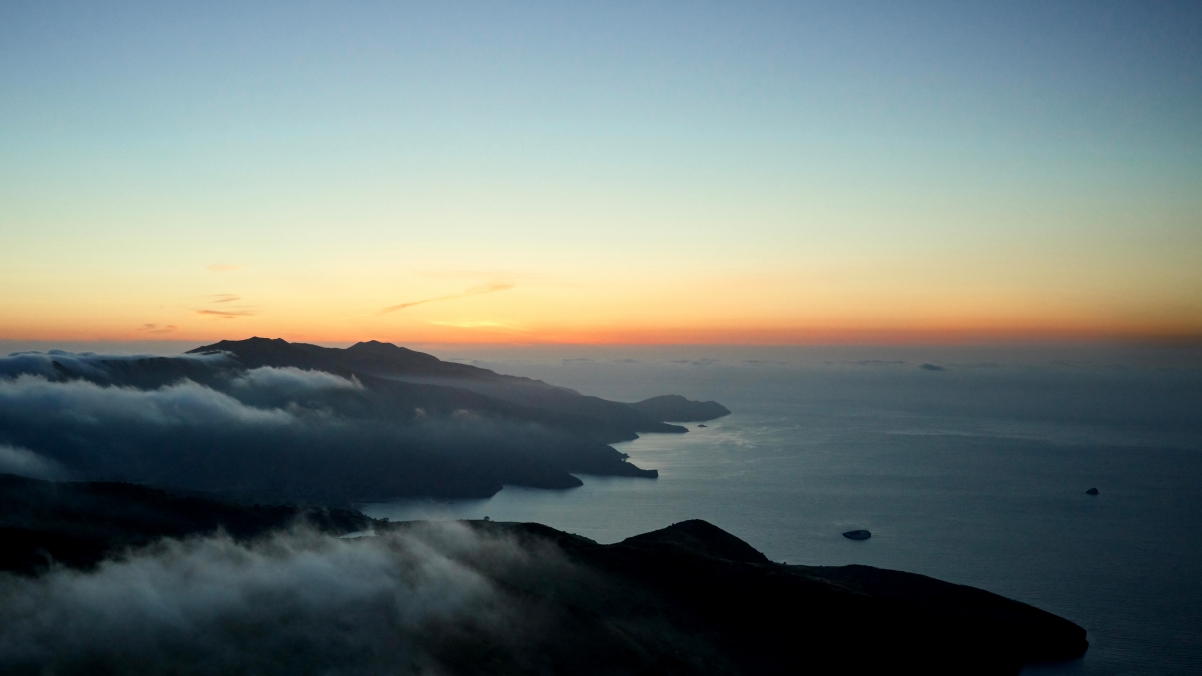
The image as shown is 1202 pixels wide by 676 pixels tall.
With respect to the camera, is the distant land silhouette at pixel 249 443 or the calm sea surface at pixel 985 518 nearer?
the calm sea surface at pixel 985 518

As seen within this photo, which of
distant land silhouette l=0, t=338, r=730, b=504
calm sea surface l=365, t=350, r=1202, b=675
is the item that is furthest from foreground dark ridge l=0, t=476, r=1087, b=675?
distant land silhouette l=0, t=338, r=730, b=504

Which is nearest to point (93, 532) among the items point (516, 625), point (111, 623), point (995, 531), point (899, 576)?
point (111, 623)

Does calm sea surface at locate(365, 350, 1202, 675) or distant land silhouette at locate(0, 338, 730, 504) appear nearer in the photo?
calm sea surface at locate(365, 350, 1202, 675)

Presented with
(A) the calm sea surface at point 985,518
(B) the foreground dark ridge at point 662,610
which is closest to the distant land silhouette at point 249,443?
(A) the calm sea surface at point 985,518

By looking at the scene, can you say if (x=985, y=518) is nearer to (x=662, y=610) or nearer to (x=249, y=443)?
(x=662, y=610)

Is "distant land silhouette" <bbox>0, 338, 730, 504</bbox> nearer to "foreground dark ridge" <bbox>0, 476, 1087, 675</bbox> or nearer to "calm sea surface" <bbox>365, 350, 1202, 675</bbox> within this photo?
"calm sea surface" <bbox>365, 350, 1202, 675</bbox>

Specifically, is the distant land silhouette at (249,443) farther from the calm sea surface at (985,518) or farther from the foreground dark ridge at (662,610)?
the foreground dark ridge at (662,610)

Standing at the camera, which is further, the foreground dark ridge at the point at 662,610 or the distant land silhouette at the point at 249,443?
the distant land silhouette at the point at 249,443

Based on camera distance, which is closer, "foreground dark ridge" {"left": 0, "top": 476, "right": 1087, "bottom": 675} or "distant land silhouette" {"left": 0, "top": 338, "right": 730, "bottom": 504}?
"foreground dark ridge" {"left": 0, "top": 476, "right": 1087, "bottom": 675}

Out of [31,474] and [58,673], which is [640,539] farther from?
[31,474]
